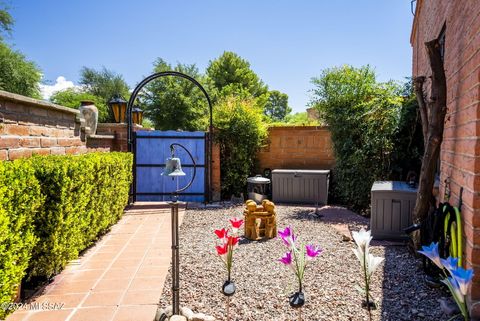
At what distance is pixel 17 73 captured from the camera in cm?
1598

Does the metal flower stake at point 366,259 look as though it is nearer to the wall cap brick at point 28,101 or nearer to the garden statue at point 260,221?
the garden statue at point 260,221

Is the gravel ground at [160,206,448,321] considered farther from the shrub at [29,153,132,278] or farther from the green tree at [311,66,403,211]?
the green tree at [311,66,403,211]

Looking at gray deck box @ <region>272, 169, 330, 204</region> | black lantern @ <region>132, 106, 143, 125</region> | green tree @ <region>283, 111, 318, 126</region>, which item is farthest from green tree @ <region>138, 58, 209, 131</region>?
gray deck box @ <region>272, 169, 330, 204</region>

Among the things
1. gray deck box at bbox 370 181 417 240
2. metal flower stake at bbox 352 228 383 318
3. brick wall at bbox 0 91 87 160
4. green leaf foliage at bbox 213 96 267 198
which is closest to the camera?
metal flower stake at bbox 352 228 383 318

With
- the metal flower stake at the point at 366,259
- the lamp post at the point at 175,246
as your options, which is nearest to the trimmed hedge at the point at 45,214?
the lamp post at the point at 175,246

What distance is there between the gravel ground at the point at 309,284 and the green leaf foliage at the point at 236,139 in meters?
2.58

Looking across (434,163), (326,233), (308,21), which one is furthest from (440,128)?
(308,21)

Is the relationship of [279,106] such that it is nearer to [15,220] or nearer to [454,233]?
[454,233]

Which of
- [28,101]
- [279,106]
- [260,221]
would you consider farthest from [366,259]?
[279,106]

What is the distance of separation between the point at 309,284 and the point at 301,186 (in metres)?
3.69

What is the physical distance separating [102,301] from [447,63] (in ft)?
11.4

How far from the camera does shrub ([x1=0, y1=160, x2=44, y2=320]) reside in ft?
5.70

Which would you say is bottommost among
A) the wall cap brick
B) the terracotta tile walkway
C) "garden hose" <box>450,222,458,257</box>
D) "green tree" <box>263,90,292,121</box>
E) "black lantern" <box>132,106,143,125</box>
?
the terracotta tile walkway

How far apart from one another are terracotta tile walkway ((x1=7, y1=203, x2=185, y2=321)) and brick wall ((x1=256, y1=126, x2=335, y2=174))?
335 cm
